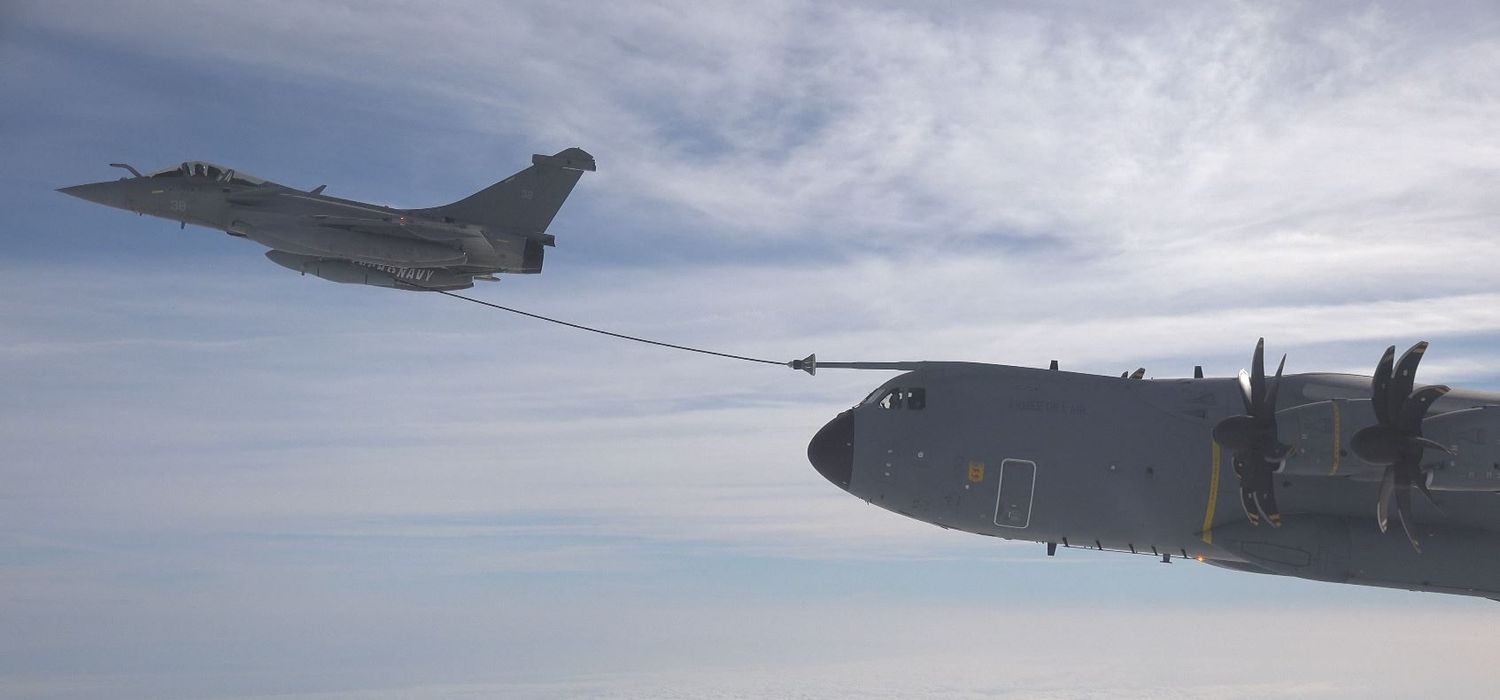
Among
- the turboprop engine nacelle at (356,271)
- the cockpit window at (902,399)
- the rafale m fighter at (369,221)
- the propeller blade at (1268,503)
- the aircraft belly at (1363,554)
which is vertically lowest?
the aircraft belly at (1363,554)

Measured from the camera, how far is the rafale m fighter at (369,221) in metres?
37.8

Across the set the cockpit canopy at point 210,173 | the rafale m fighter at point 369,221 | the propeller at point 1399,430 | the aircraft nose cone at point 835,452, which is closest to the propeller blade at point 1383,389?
the propeller at point 1399,430

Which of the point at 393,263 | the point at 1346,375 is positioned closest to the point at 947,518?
the point at 1346,375

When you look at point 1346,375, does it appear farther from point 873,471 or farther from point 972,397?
point 873,471

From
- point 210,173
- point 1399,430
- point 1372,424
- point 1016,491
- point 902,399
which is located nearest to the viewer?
point 1399,430

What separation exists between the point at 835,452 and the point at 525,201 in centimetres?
2214

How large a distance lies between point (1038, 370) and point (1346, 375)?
6.53m

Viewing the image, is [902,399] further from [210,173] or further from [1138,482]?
[210,173]

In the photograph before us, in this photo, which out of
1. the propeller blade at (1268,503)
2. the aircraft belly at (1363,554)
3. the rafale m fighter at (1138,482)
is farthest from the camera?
the rafale m fighter at (1138,482)

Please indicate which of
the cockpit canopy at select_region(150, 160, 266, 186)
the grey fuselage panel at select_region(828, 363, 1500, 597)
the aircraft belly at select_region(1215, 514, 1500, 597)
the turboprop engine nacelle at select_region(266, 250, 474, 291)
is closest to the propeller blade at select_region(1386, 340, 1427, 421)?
the grey fuselage panel at select_region(828, 363, 1500, 597)

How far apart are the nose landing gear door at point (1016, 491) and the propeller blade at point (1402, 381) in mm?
6720

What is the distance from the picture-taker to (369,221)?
1492 inches

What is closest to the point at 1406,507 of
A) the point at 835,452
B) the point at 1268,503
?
the point at 1268,503

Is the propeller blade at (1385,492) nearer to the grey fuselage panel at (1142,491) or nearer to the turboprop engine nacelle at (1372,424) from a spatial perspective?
the turboprop engine nacelle at (1372,424)
